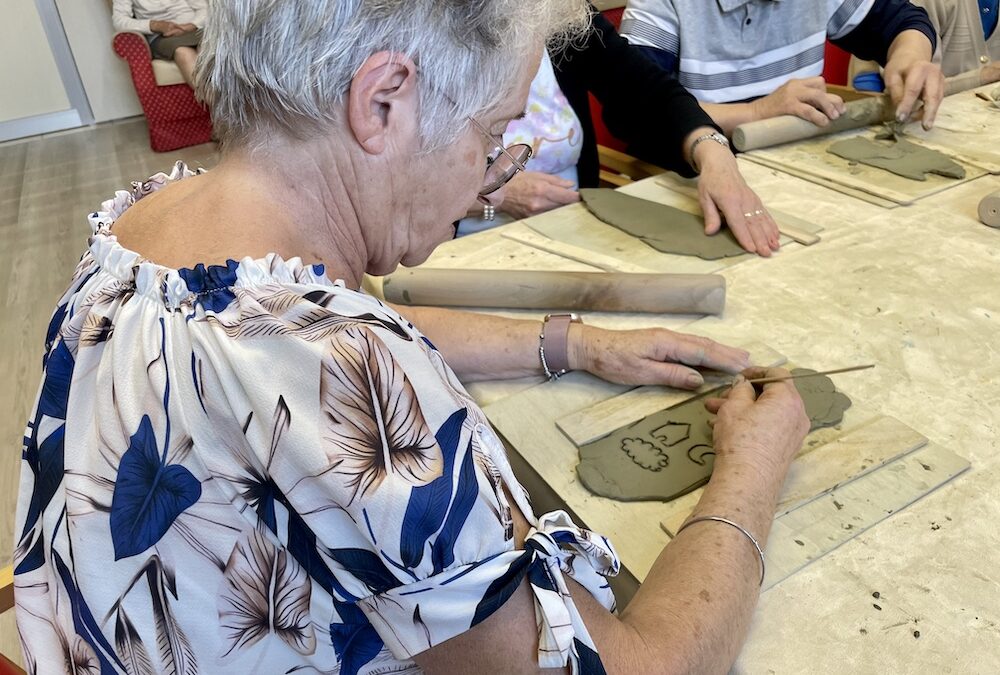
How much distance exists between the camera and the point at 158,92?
17.5 ft

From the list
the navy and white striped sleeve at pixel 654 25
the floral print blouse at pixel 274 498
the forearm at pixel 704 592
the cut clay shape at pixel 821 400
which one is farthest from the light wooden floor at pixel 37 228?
the navy and white striped sleeve at pixel 654 25

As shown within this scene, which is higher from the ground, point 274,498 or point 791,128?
point 274,498

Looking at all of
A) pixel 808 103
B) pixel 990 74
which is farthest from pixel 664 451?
pixel 990 74

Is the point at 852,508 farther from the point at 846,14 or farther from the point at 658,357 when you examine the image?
the point at 846,14

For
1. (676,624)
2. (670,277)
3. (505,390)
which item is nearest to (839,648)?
(676,624)

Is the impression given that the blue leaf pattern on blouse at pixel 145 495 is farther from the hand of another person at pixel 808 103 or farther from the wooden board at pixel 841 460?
the hand of another person at pixel 808 103

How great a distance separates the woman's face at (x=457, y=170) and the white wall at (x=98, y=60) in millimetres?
6375

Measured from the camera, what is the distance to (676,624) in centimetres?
69

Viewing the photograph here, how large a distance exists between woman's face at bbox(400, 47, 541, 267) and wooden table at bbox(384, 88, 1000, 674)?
364 millimetres

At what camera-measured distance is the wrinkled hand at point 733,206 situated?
4.79 feet

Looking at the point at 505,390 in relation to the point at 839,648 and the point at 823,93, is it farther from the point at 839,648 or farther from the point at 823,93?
the point at 823,93

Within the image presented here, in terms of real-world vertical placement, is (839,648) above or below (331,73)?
below

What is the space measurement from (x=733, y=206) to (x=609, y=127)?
2.89ft

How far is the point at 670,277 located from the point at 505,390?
37 centimetres
